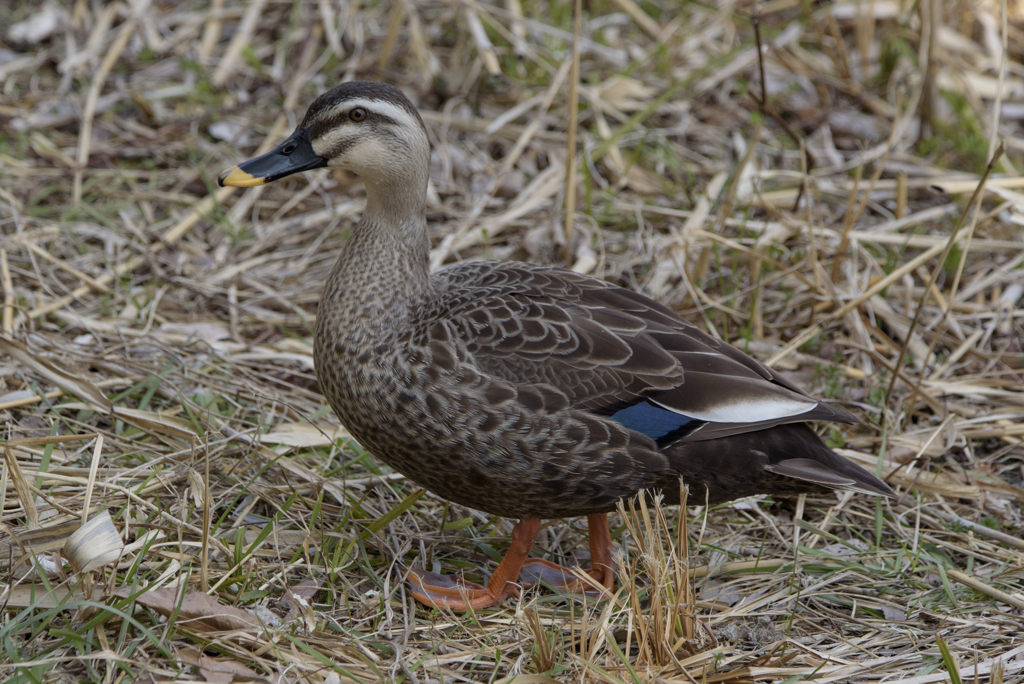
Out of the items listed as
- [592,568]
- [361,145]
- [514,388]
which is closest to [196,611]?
[514,388]

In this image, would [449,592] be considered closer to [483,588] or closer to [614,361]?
[483,588]

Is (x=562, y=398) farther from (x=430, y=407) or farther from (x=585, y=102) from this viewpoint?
(x=585, y=102)

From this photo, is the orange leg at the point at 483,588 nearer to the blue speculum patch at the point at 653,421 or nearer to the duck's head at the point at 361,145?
the blue speculum patch at the point at 653,421

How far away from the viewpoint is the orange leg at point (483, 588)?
302 cm

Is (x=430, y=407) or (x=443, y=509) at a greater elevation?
(x=430, y=407)

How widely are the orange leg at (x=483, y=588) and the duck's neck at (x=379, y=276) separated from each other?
767 mm

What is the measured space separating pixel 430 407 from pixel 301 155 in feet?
3.32

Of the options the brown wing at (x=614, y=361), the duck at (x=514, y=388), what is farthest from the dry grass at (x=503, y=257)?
the brown wing at (x=614, y=361)

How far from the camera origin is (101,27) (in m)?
5.82

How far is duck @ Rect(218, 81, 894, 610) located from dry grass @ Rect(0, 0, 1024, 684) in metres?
0.26

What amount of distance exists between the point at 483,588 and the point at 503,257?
6.41 ft

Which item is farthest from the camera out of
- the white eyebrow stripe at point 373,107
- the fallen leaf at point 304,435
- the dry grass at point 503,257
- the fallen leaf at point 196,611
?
the fallen leaf at point 304,435

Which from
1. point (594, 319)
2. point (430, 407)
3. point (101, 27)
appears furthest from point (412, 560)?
point (101, 27)

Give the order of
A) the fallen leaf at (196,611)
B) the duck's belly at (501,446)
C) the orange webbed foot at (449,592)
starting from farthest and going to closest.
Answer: the orange webbed foot at (449,592)
the duck's belly at (501,446)
the fallen leaf at (196,611)
